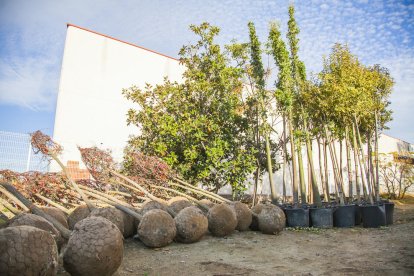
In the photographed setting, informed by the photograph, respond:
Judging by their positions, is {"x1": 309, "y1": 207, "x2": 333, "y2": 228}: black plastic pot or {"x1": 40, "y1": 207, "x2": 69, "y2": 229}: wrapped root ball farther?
{"x1": 309, "y1": 207, "x2": 333, "y2": 228}: black plastic pot

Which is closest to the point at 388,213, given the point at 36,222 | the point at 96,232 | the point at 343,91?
the point at 343,91

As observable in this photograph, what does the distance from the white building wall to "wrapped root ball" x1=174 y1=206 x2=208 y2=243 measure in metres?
8.09

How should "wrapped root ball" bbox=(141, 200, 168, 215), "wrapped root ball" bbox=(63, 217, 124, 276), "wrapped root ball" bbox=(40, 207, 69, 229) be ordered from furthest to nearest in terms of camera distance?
"wrapped root ball" bbox=(141, 200, 168, 215) → "wrapped root ball" bbox=(40, 207, 69, 229) → "wrapped root ball" bbox=(63, 217, 124, 276)

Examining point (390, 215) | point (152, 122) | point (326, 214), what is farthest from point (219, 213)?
point (390, 215)

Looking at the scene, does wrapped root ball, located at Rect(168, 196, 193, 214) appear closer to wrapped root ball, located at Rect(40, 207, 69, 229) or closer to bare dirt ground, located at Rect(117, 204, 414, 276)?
bare dirt ground, located at Rect(117, 204, 414, 276)

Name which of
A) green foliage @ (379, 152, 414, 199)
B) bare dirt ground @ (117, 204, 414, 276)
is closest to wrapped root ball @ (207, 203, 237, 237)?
bare dirt ground @ (117, 204, 414, 276)

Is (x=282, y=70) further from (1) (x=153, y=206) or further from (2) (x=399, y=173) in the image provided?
(2) (x=399, y=173)

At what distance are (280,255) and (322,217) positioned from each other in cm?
349

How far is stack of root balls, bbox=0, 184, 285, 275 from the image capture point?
2760 mm

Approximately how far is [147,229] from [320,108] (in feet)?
22.9

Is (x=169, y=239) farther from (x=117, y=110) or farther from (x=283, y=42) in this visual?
(x=117, y=110)

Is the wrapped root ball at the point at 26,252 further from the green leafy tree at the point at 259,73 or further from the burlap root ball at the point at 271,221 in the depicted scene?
the green leafy tree at the point at 259,73

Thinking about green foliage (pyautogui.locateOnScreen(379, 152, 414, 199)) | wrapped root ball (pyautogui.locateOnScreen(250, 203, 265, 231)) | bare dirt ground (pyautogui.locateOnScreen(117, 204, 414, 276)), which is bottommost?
bare dirt ground (pyautogui.locateOnScreen(117, 204, 414, 276))

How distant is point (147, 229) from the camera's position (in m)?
5.09
